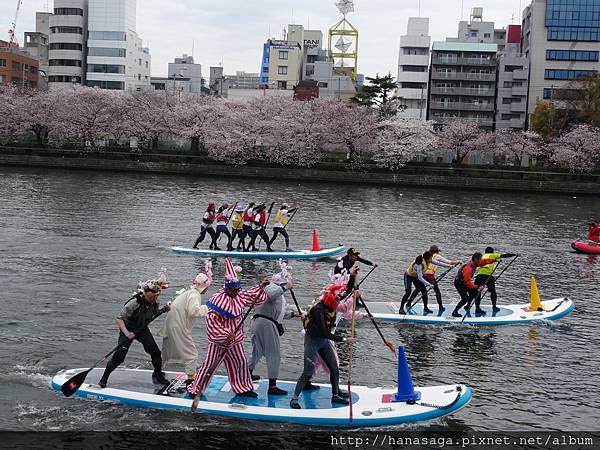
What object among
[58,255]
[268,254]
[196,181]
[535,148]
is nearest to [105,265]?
[58,255]

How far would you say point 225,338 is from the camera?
11.1 meters

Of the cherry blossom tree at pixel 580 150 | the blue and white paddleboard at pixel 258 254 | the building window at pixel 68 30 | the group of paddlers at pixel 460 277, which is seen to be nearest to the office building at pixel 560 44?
the cherry blossom tree at pixel 580 150

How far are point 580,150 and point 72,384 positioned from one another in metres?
68.9

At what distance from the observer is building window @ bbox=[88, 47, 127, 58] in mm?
106062

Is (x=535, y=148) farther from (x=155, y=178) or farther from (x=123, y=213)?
(x=123, y=213)

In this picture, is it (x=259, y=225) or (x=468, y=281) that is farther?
(x=259, y=225)

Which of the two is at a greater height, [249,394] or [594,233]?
[594,233]

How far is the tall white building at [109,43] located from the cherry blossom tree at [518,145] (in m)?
57.6

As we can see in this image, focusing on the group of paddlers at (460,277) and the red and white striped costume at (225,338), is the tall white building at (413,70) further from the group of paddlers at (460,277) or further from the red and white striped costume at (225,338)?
the red and white striped costume at (225,338)

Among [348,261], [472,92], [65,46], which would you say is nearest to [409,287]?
[348,261]

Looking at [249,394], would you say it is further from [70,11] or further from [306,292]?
[70,11]

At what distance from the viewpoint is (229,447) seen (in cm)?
1029

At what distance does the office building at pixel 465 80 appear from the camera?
94.2 m

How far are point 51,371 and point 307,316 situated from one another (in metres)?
5.46
